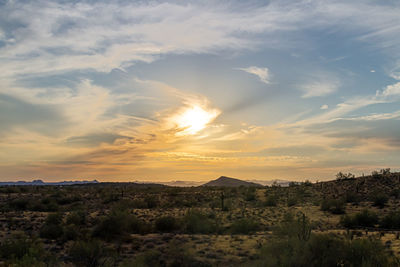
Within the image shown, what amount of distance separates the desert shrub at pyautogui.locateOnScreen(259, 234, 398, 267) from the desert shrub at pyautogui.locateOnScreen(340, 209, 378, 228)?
1342cm

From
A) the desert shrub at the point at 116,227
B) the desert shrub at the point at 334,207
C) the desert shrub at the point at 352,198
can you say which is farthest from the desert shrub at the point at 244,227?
the desert shrub at the point at 352,198

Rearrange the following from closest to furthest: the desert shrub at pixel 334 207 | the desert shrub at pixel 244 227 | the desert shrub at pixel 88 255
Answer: the desert shrub at pixel 88 255 → the desert shrub at pixel 244 227 → the desert shrub at pixel 334 207

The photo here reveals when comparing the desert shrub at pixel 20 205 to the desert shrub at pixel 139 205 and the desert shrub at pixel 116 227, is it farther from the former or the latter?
the desert shrub at pixel 116 227

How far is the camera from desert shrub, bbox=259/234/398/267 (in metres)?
12.1

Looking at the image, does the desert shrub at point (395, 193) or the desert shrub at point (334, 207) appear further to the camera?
the desert shrub at point (395, 193)

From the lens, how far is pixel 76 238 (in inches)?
776

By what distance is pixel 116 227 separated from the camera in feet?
71.5

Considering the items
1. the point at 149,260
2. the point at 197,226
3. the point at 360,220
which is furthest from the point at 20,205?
the point at 360,220

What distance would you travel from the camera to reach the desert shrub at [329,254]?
1210 cm

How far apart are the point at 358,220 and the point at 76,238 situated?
20.9 meters

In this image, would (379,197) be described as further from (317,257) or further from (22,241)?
(22,241)

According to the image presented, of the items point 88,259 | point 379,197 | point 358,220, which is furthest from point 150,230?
point 379,197

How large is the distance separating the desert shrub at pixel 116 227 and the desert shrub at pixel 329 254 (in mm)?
11239

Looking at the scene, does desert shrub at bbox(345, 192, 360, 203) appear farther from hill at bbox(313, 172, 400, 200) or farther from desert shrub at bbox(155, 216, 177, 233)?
desert shrub at bbox(155, 216, 177, 233)
